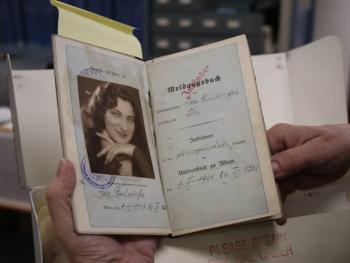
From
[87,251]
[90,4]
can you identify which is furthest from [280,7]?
[87,251]

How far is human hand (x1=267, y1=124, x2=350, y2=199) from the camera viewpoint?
547 mm

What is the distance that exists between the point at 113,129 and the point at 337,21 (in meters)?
0.67

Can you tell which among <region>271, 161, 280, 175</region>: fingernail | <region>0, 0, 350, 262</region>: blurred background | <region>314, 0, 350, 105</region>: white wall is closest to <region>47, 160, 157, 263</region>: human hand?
<region>271, 161, 280, 175</region>: fingernail

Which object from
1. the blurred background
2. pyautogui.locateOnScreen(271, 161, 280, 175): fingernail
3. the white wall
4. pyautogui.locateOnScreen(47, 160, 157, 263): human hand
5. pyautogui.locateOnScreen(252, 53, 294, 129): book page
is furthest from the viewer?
the blurred background

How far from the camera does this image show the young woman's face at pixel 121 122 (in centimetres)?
48

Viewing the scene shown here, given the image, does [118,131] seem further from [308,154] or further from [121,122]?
[308,154]

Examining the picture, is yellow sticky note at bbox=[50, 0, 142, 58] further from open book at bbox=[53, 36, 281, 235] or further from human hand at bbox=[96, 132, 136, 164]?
human hand at bbox=[96, 132, 136, 164]

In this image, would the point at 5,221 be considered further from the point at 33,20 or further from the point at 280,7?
the point at 280,7

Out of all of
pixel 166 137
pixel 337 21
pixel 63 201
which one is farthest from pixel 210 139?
pixel 337 21

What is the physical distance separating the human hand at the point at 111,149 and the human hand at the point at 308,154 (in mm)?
206

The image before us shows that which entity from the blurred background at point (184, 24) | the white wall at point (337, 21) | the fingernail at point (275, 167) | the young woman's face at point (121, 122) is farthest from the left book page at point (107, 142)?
the blurred background at point (184, 24)

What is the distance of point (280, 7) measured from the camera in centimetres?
147

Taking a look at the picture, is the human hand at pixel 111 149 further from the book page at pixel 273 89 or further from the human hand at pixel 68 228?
the book page at pixel 273 89

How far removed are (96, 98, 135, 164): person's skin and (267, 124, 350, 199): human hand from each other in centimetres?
21
